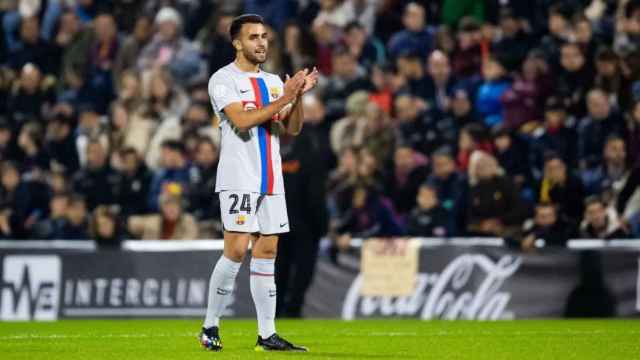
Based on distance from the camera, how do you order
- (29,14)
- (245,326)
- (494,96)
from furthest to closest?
(29,14)
(494,96)
(245,326)

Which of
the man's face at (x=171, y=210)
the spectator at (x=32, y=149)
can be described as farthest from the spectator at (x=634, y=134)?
the spectator at (x=32, y=149)

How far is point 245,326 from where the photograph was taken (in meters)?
15.0

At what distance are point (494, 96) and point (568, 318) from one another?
388cm

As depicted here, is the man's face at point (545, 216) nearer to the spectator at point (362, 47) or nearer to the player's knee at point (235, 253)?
the spectator at point (362, 47)

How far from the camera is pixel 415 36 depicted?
20438 mm

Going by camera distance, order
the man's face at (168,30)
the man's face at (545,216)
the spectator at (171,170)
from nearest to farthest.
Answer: the man's face at (545,216) < the spectator at (171,170) < the man's face at (168,30)

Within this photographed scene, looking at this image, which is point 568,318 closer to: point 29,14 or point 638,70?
point 638,70

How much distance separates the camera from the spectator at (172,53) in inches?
862

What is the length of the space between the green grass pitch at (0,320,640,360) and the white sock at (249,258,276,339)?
0.25 metres

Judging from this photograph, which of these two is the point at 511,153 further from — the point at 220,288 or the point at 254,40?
the point at 220,288

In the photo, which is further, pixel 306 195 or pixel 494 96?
pixel 494 96

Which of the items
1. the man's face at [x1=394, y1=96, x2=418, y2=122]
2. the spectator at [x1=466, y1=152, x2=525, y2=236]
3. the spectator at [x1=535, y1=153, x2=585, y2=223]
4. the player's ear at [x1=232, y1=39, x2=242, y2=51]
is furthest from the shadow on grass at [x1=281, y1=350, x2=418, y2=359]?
the man's face at [x1=394, y1=96, x2=418, y2=122]

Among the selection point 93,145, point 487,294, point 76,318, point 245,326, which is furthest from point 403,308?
point 93,145

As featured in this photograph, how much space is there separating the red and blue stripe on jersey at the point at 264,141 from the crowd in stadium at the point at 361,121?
5670 mm
